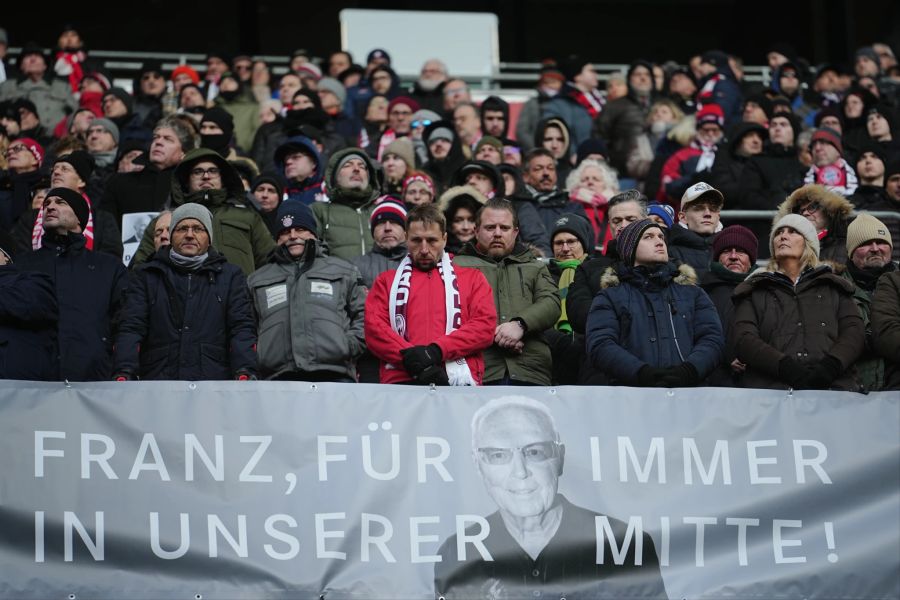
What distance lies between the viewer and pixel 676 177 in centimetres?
1362

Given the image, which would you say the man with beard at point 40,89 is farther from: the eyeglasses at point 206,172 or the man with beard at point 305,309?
the man with beard at point 305,309

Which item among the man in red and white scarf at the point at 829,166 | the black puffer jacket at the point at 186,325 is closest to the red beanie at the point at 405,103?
the man in red and white scarf at the point at 829,166

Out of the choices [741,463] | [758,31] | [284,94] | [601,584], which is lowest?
[601,584]

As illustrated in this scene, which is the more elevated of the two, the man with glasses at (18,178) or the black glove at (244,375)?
the man with glasses at (18,178)

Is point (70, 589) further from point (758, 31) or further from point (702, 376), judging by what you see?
point (758, 31)

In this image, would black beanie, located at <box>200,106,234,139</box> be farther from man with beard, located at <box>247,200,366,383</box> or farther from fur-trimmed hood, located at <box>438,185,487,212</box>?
man with beard, located at <box>247,200,366,383</box>

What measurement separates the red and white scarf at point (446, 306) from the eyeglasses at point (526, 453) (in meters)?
0.92

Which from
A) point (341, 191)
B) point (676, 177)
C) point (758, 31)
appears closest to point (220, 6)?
point (758, 31)

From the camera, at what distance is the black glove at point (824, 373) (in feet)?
26.3

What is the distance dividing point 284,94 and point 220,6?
429 inches

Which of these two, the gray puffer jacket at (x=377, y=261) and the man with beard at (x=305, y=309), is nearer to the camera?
the man with beard at (x=305, y=309)

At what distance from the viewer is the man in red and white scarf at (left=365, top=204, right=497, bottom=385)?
816cm

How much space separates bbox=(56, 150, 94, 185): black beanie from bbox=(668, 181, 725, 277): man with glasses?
4.26 m

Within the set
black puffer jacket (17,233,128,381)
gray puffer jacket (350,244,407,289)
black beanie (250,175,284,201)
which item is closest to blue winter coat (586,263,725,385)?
gray puffer jacket (350,244,407,289)
